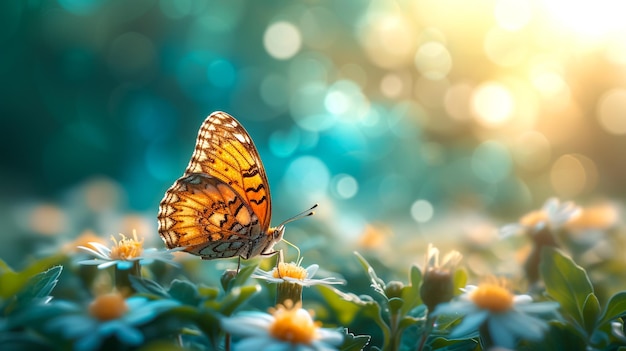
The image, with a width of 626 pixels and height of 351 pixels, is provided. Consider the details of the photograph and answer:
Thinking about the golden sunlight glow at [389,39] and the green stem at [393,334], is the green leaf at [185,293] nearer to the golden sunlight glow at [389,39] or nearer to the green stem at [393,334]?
the green stem at [393,334]

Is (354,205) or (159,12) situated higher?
(159,12)

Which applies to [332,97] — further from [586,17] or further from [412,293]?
[412,293]

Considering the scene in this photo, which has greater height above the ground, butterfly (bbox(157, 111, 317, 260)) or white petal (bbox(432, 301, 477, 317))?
butterfly (bbox(157, 111, 317, 260))

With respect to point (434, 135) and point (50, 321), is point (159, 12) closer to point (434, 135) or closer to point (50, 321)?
point (434, 135)

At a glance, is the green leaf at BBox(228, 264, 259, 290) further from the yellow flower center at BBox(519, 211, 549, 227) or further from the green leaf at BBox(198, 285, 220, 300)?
the yellow flower center at BBox(519, 211, 549, 227)

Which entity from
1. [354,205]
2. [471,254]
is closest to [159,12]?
[354,205]

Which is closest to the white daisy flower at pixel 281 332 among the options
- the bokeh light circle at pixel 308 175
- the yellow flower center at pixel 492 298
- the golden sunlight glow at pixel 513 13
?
the yellow flower center at pixel 492 298

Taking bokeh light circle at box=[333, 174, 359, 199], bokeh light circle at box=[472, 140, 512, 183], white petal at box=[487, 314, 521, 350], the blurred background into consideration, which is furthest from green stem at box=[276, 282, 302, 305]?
bokeh light circle at box=[472, 140, 512, 183]
